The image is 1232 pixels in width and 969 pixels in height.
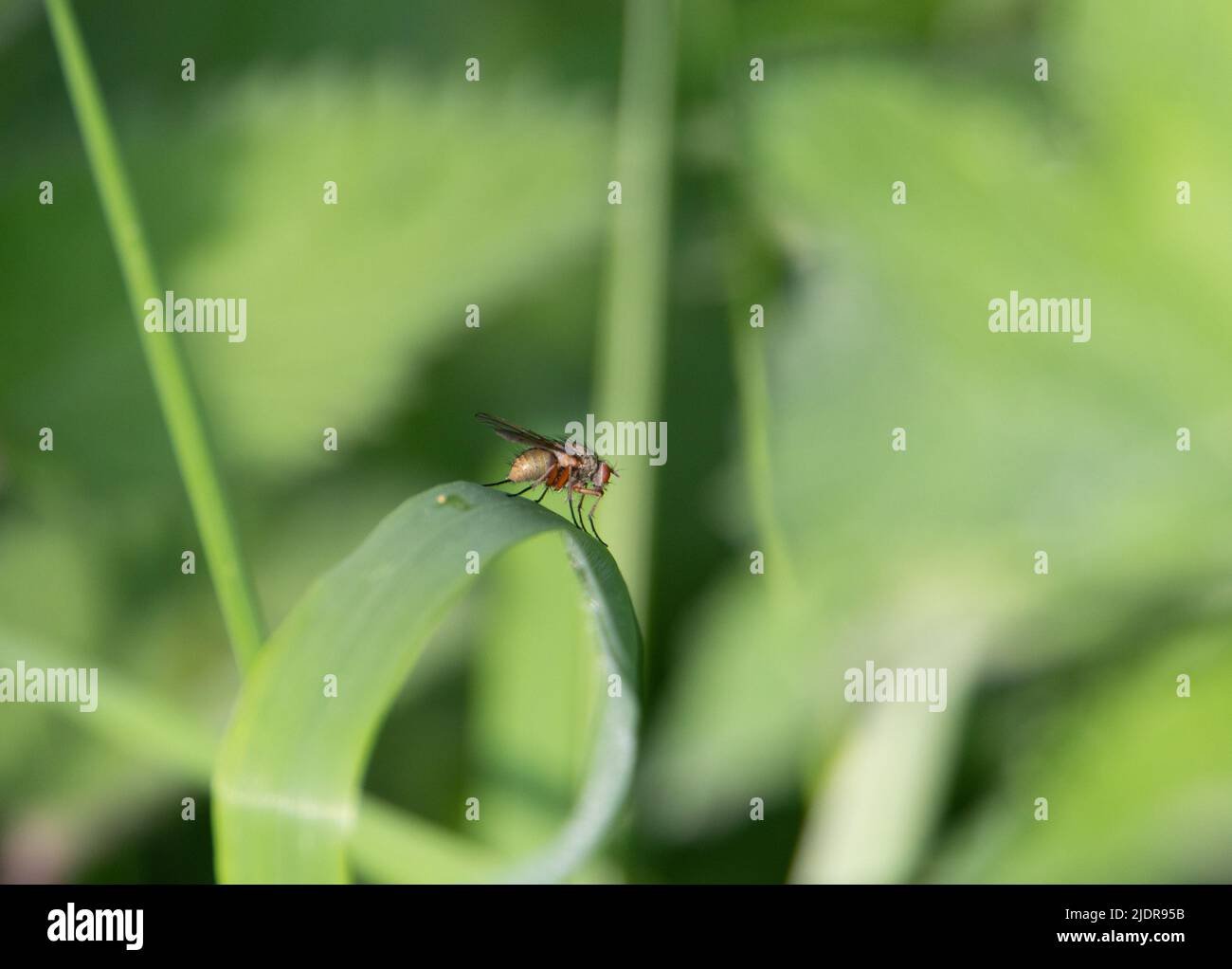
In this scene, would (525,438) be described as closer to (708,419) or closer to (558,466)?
(558,466)

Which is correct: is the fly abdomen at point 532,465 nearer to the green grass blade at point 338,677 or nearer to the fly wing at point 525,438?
the fly wing at point 525,438

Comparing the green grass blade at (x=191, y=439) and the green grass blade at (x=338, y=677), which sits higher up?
the green grass blade at (x=191, y=439)

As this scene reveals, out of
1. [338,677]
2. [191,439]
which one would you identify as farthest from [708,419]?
[338,677]

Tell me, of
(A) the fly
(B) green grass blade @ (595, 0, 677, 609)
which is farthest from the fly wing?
(B) green grass blade @ (595, 0, 677, 609)

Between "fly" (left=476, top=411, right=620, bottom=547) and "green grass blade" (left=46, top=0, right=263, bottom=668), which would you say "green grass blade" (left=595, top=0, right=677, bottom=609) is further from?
"green grass blade" (left=46, top=0, right=263, bottom=668)

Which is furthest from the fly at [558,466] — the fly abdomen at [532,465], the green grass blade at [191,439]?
the green grass blade at [191,439]

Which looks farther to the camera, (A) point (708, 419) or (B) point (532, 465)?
(A) point (708, 419)
